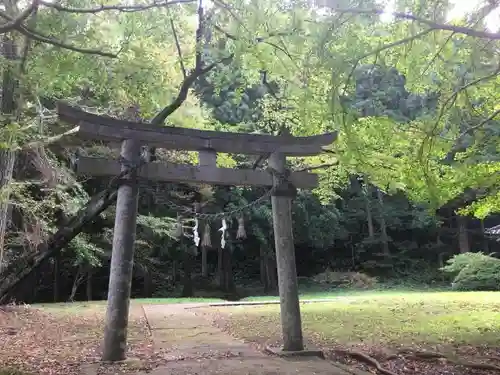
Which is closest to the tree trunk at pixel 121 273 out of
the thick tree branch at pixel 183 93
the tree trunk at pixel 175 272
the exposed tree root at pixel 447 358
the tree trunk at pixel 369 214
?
the thick tree branch at pixel 183 93

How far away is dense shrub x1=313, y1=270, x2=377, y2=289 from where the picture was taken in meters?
25.6

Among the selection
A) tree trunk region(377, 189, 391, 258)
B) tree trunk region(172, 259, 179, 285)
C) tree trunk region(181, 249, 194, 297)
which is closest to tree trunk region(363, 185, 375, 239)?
tree trunk region(377, 189, 391, 258)

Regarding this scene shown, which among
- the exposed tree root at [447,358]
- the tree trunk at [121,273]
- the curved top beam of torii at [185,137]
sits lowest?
the exposed tree root at [447,358]

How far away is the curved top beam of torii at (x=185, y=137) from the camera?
21.4 feet

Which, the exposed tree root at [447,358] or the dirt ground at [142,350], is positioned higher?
the dirt ground at [142,350]

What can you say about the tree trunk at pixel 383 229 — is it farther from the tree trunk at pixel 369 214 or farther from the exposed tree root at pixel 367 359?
the exposed tree root at pixel 367 359

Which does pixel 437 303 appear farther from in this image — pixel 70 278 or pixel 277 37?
pixel 70 278

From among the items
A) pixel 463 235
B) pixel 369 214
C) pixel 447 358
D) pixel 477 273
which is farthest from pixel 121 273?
pixel 463 235

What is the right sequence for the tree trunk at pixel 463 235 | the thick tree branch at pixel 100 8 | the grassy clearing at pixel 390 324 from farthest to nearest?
the tree trunk at pixel 463 235 → the grassy clearing at pixel 390 324 → the thick tree branch at pixel 100 8

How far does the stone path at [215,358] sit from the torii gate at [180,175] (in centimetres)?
64

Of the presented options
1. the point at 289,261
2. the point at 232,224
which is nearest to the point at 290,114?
the point at 289,261

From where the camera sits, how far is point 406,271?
28.5 metres

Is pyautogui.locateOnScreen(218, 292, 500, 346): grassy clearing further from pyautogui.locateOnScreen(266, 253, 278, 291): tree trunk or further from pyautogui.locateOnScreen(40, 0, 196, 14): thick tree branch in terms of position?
pyautogui.locateOnScreen(266, 253, 278, 291): tree trunk

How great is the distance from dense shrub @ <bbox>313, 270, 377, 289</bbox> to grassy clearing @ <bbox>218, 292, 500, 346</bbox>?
36.0ft
